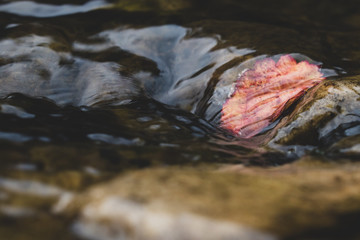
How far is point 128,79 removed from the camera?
3107mm

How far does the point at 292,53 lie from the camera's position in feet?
10.1

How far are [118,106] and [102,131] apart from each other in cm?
73

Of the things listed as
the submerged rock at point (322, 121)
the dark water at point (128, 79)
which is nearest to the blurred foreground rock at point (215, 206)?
the dark water at point (128, 79)

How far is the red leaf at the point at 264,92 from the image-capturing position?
2.60 meters

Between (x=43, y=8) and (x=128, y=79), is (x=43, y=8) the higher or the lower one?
the higher one

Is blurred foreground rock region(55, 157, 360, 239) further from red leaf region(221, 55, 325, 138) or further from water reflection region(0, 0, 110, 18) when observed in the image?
water reflection region(0, 0, 110, 18)

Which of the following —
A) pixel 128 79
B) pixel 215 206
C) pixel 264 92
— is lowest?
pixel 128 79

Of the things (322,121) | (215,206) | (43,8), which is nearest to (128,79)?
(322,121)

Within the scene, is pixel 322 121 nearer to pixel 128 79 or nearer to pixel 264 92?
pixel 264 92

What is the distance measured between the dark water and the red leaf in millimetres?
91

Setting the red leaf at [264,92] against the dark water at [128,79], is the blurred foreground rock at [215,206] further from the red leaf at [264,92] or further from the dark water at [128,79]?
the red leaf at [264,92]

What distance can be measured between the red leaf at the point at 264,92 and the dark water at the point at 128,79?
0.09 metres

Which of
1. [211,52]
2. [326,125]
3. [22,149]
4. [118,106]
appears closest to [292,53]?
[211,52]

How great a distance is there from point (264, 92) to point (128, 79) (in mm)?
1097
